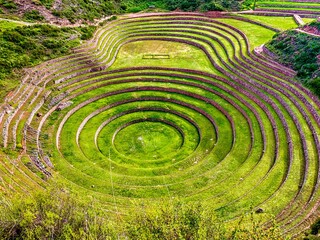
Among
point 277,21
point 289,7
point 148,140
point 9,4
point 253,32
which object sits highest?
point 9,4

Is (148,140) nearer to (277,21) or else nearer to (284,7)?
(277,21)

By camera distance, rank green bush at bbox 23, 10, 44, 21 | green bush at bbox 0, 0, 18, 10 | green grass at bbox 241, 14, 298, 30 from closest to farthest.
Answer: green bush at bbox 0, 0, 18, 10 < green bush at bbox 23, 10, 44, 21 < green grass at bbox 241, 14, 298, 30

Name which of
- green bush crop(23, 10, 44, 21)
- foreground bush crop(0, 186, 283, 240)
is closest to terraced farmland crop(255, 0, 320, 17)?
green bush crop(23, 10, 44, 21)

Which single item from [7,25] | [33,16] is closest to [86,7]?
[33,16]

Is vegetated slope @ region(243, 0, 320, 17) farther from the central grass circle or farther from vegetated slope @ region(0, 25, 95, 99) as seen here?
the central grass circle

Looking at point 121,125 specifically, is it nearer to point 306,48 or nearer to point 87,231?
point 87,231

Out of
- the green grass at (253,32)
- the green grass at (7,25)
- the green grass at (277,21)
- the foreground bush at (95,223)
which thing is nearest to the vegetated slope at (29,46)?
the green grass at (7,25)

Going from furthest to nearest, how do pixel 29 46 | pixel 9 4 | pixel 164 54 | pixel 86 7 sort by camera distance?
1. pixel 86 7
2. pixel 164 54
3. pixel 9 4
4. pixel 29 46
